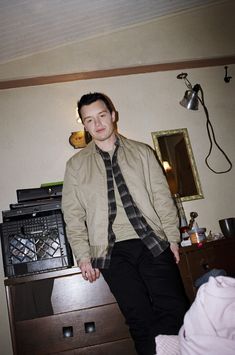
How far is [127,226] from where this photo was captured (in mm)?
1615

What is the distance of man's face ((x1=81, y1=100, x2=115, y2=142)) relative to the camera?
1785mm

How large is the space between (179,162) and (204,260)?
3.11 feet

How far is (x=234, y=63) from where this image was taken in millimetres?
2908

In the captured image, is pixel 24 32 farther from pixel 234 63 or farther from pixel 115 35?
pixel 234 63

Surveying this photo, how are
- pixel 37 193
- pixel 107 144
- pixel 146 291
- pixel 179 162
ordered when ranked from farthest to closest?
pixel 179 162, pixel 37 193, pixel 107 144, pixel 146 291

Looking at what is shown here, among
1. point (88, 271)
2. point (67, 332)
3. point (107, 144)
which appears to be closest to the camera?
point (88, 271)

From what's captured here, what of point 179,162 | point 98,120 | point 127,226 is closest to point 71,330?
point 127,226

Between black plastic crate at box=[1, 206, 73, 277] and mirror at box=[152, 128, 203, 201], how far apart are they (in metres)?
1.08

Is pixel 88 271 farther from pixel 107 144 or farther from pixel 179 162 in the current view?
pixel 179 162

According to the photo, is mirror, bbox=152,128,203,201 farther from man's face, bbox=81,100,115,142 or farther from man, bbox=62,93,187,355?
man's face, bbox=81,100,115,142

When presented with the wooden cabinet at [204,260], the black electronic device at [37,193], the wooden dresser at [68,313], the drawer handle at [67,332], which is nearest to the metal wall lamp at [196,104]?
the wooden cabinet at [204,260]

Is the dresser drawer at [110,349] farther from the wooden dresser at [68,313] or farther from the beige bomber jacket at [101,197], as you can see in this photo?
the beige bomber jacket at [101,197]

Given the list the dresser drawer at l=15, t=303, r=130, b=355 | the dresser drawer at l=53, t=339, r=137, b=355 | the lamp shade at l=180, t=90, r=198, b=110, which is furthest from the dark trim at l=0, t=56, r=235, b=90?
the dresser drawer at l=53, t=339, r=137, b=355

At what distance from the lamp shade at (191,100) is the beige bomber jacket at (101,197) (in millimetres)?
1068
